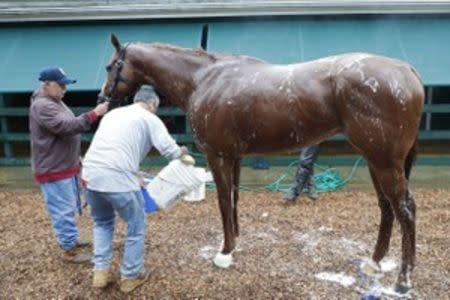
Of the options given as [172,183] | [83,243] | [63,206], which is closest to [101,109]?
[172,183]

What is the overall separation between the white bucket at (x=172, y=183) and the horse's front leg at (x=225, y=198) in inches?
6.8

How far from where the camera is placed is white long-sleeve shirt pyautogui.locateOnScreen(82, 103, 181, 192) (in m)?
3.52

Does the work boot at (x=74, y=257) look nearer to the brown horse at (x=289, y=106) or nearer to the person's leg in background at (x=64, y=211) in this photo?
the person's leg in background at (x=64, y=211)

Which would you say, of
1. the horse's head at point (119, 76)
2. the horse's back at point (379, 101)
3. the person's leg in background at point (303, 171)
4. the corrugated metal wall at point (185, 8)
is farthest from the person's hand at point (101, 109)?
the corrugated metal wall at point (185, 8)

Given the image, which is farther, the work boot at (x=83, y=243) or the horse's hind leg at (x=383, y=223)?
the work boot at (x=83, y=243)

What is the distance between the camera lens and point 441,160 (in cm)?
677

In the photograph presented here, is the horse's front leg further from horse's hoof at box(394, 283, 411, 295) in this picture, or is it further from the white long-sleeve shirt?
horse's hoof at box(394, 283, 411, 295)

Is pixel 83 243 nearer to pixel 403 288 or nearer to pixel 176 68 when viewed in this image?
pixel 176 68

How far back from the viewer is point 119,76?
4051 mm

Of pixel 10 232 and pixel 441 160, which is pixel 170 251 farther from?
pixel 441 160

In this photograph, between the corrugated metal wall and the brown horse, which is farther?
the corrugated metal wall

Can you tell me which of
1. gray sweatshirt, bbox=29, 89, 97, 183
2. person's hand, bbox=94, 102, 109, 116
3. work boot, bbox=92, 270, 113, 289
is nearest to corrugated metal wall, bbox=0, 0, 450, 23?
gray sweatshirt, bbox=29, 89, 97, 183

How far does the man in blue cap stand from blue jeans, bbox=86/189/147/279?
0.57 m

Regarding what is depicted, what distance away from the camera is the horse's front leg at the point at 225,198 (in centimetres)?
394
